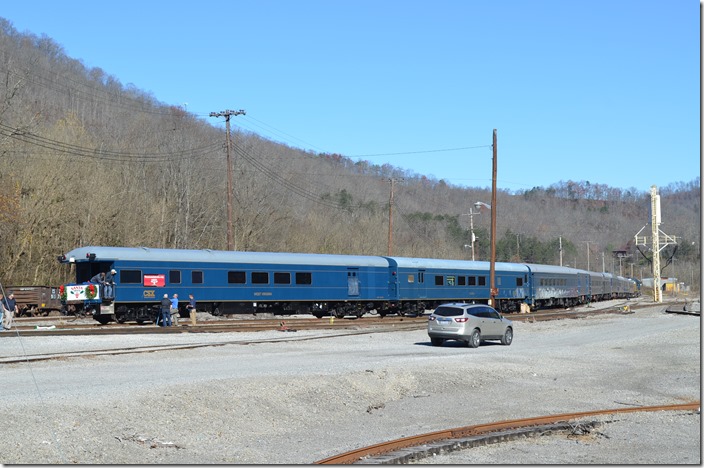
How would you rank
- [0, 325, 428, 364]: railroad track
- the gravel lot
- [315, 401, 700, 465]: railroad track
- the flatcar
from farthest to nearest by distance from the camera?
the flatcar
[0, 325, 428, 364]: railroad track
the gravel lot
[315, 401, 700, 465]: railroad track

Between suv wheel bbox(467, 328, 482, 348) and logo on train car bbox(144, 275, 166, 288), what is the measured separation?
14.1 metres

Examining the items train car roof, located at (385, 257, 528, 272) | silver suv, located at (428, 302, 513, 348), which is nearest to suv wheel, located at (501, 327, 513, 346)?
silver suv, located at (428, 302, 513, 348)

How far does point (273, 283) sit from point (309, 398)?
2376 centimetres

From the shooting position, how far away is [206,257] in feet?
125

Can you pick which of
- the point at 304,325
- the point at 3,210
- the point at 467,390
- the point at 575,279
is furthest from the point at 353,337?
the point at 575,279

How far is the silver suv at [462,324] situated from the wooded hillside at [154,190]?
25359 millimetres

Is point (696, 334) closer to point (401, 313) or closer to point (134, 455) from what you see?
point (401, 313)

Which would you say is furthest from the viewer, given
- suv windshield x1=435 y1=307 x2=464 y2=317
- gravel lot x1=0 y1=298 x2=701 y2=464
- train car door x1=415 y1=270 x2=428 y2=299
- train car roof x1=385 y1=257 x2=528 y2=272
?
train car door x1=415 y1=270 x2=428 y2=299

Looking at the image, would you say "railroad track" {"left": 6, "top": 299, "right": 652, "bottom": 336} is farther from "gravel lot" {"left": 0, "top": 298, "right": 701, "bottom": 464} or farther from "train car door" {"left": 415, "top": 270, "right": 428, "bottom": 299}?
"train car door" {"left": 415, "top": 270, "right": 428, "bottom": 299}

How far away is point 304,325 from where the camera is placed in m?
36.9

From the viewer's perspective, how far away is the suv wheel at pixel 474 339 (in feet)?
96.4

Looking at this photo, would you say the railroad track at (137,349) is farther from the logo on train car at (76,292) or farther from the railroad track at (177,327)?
the logo on train car at (76,292)

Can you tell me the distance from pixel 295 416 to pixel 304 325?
834 inches

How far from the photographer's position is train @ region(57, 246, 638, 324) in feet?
116
